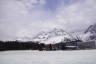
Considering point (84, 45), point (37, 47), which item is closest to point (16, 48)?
point (37, 47)

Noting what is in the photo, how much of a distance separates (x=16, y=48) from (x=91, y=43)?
10113cm

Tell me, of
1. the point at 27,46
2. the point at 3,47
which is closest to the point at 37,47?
the point at 27,46

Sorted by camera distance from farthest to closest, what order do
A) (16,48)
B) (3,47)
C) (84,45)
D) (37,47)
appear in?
(84,45) → (37,47) → (16,48) → (3,47)

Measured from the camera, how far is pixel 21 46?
120 meters

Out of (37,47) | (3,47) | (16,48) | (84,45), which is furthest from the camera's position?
(84,45)

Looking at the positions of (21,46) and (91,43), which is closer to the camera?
(21,46)

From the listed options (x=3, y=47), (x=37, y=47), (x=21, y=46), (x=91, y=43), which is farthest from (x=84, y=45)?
(x=3, y=47)

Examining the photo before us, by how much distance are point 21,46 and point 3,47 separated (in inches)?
601

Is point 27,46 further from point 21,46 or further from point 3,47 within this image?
point 3,47

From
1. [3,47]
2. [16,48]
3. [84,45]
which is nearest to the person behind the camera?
[3,47]

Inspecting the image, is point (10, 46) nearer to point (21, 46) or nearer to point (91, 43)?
point (21, 46)

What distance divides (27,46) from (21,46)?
17.8 ft

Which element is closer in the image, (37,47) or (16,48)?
(16,48)

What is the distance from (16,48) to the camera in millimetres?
116562
